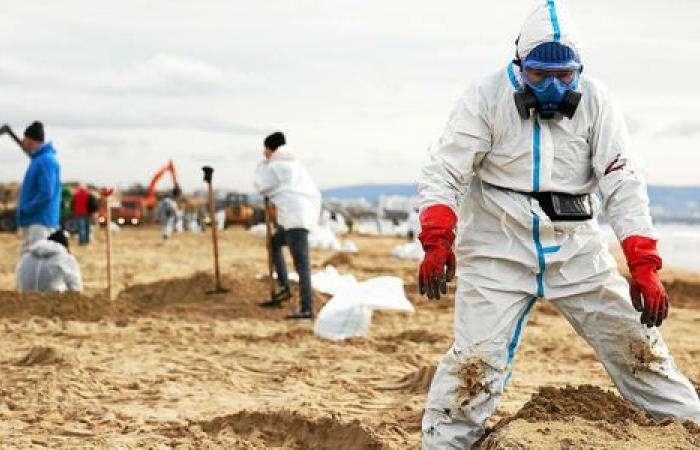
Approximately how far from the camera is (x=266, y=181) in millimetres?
9055

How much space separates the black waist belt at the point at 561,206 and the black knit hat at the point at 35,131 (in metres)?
6.57

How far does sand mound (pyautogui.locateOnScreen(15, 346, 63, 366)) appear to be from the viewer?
21.6 ft

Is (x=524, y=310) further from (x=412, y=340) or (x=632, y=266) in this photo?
(x=412, y=340)

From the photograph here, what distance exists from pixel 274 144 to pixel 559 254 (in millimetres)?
5659

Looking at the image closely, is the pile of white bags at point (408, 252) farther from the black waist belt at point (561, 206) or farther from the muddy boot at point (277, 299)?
the black waist belt at point (561, 206)

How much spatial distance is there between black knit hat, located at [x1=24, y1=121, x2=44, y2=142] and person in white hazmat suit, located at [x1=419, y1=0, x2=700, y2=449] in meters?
6.28

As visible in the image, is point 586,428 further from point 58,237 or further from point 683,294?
point 683,294

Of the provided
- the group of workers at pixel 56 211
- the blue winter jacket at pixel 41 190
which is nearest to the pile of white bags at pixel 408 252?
the group of workers at pixel 56 211

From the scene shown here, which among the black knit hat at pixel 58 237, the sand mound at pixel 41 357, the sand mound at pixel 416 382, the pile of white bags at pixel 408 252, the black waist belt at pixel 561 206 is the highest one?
the black waist belt at pixel 561 206

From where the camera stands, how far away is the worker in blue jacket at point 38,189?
8.99 m

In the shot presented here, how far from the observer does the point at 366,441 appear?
15.2 ft

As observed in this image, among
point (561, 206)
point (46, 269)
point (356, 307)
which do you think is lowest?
point (356, 307)

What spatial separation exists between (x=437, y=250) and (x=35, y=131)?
6.57 meters

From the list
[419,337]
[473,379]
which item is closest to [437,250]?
[473,379]
